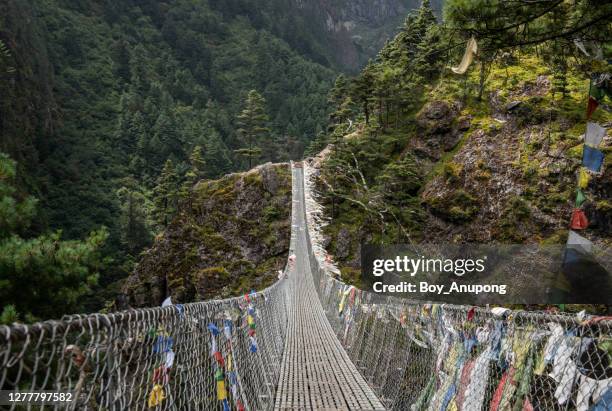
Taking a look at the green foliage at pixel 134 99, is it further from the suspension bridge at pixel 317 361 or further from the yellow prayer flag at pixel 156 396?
the yellow prayer flag at pixel 156 396

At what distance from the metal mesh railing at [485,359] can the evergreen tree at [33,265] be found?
3.03 m

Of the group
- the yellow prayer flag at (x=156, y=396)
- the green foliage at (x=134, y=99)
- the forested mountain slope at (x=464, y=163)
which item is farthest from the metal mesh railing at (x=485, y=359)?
the green foliage at (x=134, y=99)

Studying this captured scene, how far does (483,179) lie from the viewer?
16.0 meters

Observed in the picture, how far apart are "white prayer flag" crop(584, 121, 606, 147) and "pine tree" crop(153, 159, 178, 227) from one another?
27031 mm

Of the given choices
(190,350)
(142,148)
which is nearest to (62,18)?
(142,148)

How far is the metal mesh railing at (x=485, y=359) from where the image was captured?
1.56 metres

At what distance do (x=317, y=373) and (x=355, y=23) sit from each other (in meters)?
151

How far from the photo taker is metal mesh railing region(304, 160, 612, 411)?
5.10ft

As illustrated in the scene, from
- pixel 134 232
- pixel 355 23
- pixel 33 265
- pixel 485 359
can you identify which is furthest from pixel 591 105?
pixel 355 23

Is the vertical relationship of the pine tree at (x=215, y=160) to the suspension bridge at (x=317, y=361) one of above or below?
above

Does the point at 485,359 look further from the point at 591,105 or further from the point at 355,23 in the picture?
the point at 355,23

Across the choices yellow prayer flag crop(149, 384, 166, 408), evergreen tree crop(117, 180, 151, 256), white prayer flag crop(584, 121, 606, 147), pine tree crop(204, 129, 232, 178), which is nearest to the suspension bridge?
yellow prayer flag crop(149, 384, 166, 408)

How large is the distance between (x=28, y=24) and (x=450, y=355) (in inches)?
A: 2627

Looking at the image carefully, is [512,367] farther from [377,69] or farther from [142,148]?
[142,148]
